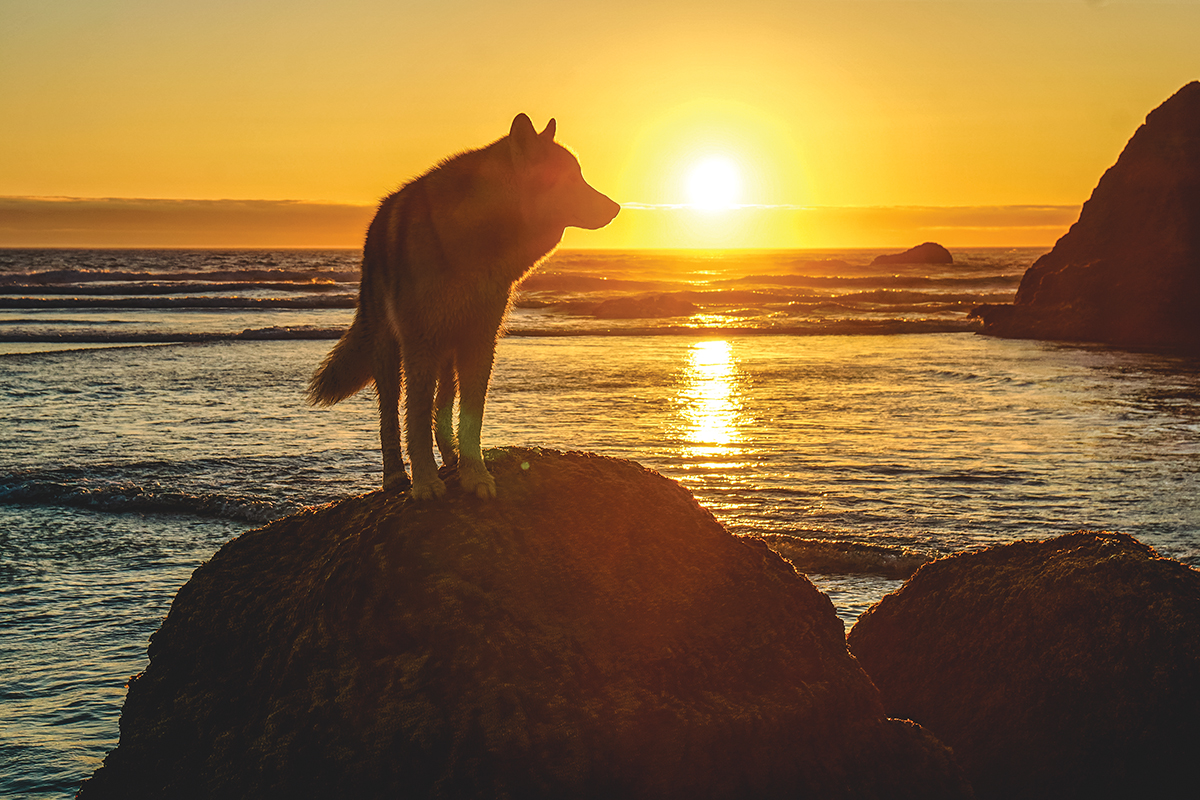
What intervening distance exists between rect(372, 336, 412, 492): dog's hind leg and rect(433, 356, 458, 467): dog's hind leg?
0.20 meters

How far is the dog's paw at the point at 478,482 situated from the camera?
4.22 meters

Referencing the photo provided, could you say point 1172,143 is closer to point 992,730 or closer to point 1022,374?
point 1022,374

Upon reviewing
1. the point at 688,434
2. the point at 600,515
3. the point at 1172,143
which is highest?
the point at 1172,143

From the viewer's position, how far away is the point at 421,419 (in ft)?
14.3

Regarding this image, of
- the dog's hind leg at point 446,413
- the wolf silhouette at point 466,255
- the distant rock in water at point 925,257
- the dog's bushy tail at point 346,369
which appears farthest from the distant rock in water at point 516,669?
the distant rock in water at point 925,257

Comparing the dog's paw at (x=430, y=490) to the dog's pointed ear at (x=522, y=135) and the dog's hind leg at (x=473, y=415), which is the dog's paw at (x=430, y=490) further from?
the dog's pointed ear at (x=522, y=135)

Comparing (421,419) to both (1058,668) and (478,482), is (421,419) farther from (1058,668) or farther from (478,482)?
(1058,668)

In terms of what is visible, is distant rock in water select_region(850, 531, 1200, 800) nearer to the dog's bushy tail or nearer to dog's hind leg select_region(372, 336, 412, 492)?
dog's hind leg select_region(372, 336, 412, 492)

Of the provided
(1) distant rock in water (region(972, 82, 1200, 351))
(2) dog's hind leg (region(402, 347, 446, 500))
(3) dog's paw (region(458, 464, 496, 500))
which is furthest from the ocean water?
(1) distant rock in water (region(972, 82, 1200, 351))

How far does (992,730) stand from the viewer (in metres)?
4.13

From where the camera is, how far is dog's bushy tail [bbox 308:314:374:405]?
16.3 ft

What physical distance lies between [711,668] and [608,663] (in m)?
0.40

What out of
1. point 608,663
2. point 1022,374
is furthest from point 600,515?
point 1022,374

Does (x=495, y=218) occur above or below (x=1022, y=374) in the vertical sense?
above
